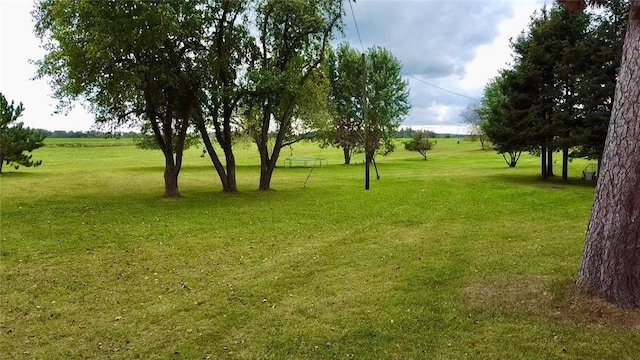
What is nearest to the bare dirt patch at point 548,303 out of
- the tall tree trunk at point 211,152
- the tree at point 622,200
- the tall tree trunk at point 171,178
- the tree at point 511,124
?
the tree at point 622,200

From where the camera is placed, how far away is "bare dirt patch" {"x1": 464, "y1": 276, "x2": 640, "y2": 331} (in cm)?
500

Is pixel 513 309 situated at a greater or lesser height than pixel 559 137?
lesser

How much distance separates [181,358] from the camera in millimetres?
4539

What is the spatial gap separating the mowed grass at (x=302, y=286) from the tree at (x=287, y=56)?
5.15 meters

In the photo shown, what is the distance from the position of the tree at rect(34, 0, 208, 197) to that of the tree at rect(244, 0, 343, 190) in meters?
2.65

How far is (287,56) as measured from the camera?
1862cm

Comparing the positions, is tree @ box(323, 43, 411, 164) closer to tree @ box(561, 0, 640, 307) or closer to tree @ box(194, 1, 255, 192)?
tree @ box(194, 1, 255, 192)

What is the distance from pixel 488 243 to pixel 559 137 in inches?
494

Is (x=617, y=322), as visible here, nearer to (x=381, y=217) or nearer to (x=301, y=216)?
(x=381, y=217)

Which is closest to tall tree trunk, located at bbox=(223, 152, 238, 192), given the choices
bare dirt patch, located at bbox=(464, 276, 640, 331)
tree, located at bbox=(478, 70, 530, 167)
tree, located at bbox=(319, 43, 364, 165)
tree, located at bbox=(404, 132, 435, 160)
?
tree, located at bbox=(478, 70, 530, 167)

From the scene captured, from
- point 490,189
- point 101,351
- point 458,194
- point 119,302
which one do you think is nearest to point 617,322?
point 101,351

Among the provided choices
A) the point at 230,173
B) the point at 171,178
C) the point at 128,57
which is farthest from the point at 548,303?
the point at 230,173

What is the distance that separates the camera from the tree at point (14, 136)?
87.6ft

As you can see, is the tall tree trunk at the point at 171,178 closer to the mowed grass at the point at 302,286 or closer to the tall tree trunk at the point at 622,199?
the mowed grass at the point at 302,286
